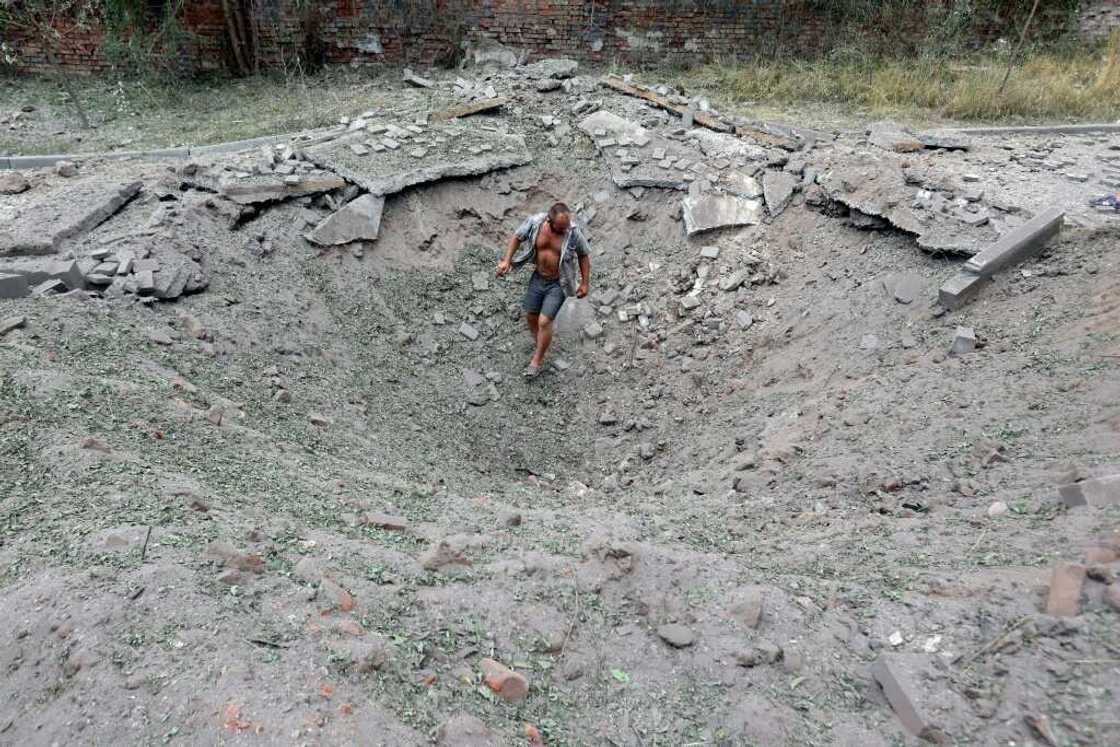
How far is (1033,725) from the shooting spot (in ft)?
7.27

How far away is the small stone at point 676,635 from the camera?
9.00 ft

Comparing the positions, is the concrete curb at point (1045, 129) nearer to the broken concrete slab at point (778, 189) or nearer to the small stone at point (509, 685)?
the broken concrete slab at point (778, 189)

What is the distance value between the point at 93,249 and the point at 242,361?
5.17ft

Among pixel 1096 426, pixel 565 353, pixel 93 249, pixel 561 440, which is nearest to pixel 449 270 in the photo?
pixel 565 353

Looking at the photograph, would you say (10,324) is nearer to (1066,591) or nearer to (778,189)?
(1066,591)

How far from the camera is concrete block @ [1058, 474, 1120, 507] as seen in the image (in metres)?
2.97

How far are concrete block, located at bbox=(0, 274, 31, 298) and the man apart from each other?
3.13 m

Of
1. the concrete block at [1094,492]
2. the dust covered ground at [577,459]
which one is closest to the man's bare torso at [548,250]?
the dust covered ground at [577,459]

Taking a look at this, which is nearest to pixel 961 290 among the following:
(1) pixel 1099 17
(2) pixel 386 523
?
(2) pixel 386 523

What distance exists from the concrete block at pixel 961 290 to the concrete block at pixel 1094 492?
2070 millimetres

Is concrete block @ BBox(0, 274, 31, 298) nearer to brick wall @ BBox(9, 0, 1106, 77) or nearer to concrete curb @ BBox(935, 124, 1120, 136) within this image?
brick wall @ BBox(9, 0, 1106, 77)

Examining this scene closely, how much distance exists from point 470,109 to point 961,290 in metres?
5.04

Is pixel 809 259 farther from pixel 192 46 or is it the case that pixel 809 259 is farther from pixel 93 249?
pixel 192 46

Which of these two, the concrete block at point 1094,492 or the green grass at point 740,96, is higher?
the green grass at point 740,96
